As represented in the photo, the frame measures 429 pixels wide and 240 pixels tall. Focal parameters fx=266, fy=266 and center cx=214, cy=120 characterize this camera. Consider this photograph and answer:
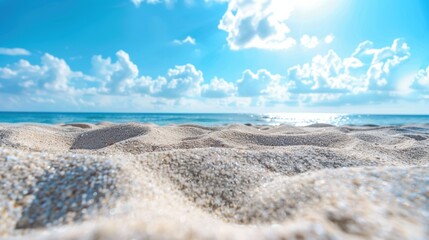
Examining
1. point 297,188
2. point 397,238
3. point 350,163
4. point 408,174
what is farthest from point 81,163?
point 350,163

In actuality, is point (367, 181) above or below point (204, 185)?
above

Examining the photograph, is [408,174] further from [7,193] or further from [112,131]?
[112,131]

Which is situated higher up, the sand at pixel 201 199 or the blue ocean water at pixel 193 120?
the sand at pixel 201 199

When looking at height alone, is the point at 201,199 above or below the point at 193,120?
above

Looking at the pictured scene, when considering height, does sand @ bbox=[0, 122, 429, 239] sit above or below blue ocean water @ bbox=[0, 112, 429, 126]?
above

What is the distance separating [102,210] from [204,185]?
847 millimetres

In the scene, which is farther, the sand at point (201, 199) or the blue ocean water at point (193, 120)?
the blue ocean water at point (193, 120)

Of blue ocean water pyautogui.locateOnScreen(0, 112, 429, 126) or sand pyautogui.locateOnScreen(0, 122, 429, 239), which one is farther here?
blue ocean water pyautogui.locateOnScreen(0, 112, 429, 126)

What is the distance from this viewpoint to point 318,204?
1385 millimetres

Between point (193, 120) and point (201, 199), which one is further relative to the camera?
point (193, 120)

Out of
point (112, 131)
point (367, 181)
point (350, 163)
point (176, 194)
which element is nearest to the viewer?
point (367, 181)

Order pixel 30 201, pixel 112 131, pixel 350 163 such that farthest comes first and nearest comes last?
pixel 112 131 → pixel 350 163 → pixel 30 201

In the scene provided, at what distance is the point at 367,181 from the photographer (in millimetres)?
1635

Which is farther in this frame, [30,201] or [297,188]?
[297,188]
